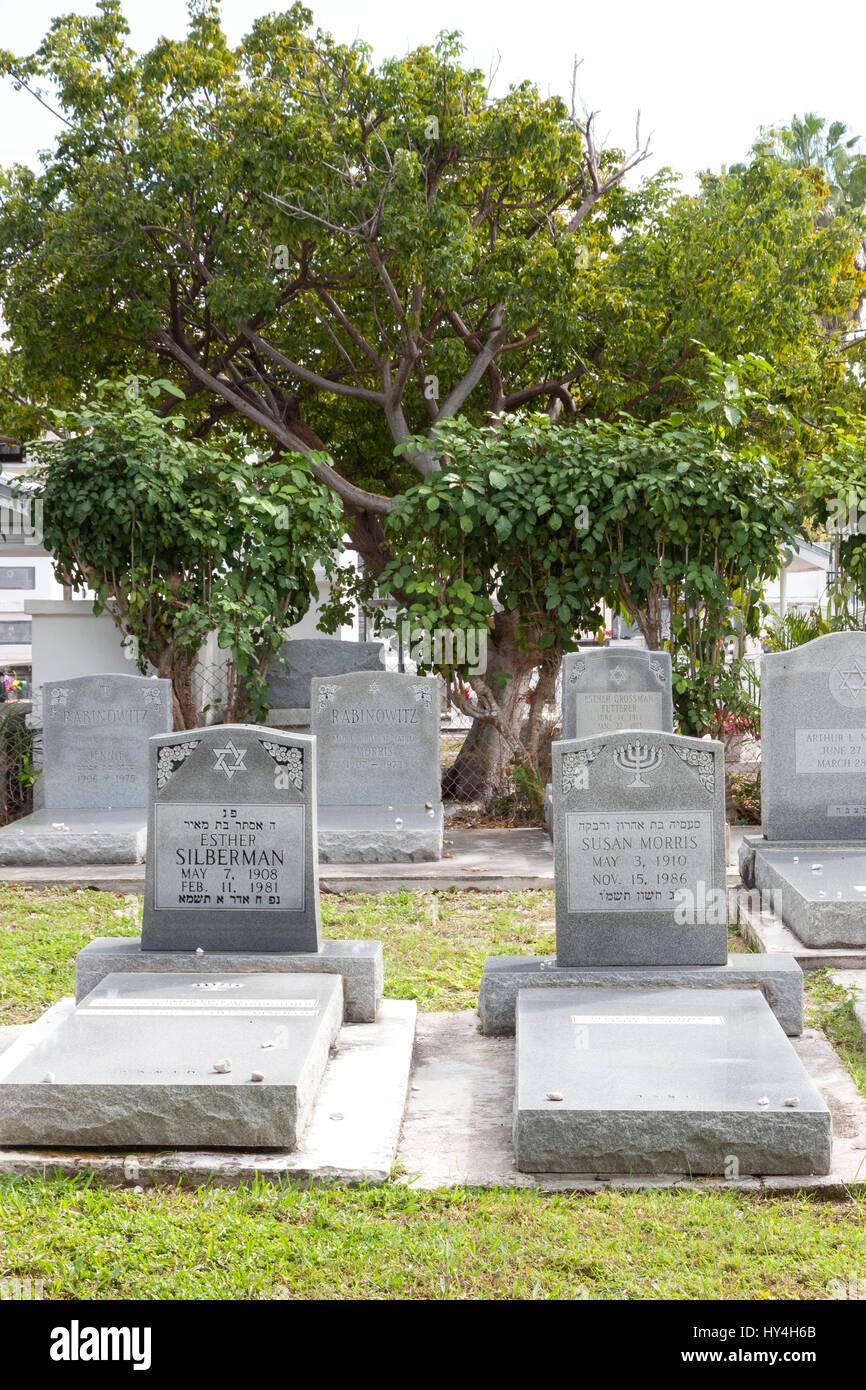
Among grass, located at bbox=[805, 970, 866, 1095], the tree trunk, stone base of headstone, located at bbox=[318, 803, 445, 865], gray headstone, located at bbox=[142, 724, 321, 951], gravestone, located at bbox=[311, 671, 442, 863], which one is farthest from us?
the tree trunk

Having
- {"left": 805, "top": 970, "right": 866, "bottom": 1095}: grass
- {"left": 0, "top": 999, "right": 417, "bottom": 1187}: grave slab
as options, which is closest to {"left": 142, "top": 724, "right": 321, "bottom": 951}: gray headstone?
{"left": 0, "top": 999, "right": 417, "bottom": 1187}: grave slab

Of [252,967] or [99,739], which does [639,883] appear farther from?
[99,739]

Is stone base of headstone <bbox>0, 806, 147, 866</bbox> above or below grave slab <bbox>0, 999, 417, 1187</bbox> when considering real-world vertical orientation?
above

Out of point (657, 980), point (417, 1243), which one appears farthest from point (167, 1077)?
point (657, 980)

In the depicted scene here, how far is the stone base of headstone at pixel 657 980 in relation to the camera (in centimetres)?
472

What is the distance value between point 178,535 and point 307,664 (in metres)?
1.59

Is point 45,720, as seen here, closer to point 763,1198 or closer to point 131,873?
point 131,873

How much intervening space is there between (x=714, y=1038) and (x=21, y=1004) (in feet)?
9.79

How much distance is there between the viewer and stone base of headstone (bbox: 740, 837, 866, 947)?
5.84m

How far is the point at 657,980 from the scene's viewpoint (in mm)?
4719

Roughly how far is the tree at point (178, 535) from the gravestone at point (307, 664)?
13.7 inches

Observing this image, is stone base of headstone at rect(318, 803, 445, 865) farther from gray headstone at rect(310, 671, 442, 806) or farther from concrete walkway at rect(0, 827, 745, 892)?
gray headstone at rect(310, 671, 442, 806)

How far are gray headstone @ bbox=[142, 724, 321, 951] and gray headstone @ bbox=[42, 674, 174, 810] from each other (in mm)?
3689

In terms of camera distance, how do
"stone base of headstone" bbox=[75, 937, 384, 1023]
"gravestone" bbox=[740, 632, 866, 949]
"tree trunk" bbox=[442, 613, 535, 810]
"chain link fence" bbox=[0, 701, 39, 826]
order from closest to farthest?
"stone base of headstone" bbox=[75, 937, 384, 1023] < "gravestone" bbox=[740, 632, 866, 949] < "chain link fence" bbox=[0, 701, 39, 826] < "tree trunk" bbox=[442, 613, 535, 810]
